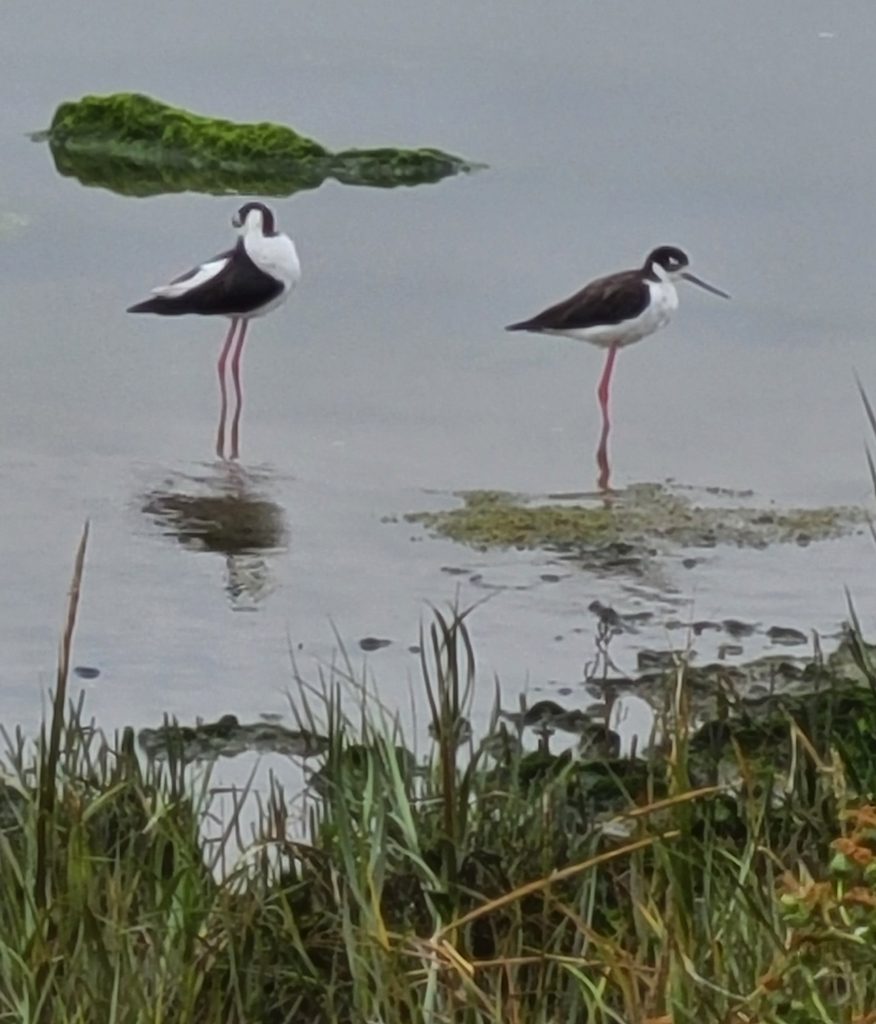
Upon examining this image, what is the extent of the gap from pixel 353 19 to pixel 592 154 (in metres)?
3.41

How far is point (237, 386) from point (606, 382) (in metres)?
1.21

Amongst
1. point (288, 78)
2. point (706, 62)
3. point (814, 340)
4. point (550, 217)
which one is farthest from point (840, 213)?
point (288, 78)

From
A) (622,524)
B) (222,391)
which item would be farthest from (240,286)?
(622,524)

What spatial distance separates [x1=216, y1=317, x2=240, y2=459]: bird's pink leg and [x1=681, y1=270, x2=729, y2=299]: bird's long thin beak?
1.65 m

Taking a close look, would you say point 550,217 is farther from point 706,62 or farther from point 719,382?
point 706,62

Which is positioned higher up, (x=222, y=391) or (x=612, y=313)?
(x=612, y=313)

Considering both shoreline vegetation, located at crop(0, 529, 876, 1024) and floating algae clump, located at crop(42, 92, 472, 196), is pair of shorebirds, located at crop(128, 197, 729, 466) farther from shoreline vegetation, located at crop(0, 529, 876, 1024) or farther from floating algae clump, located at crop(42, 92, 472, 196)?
shoreline vegetation, located at crop(0, 529, 876, 1024)

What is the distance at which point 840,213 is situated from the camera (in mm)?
10477

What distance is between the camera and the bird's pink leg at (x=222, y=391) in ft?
25.4

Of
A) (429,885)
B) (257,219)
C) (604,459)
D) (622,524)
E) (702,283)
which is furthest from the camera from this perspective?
(702,283)

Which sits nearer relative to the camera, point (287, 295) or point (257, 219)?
point (287, 295)

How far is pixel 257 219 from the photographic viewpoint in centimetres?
923

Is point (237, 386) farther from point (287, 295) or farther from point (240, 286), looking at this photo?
point (287, 295)

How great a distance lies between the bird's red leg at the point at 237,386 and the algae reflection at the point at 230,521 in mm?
233
